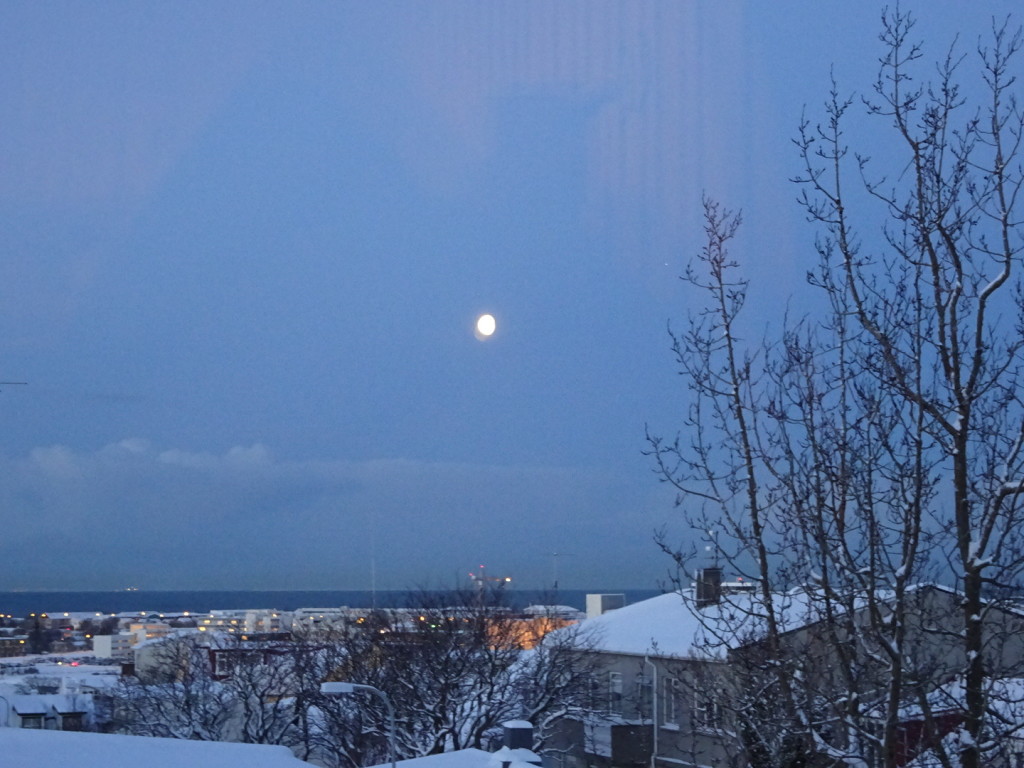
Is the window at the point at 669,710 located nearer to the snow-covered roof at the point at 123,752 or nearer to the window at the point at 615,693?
the window at the point at 615,693

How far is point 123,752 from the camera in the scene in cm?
1190

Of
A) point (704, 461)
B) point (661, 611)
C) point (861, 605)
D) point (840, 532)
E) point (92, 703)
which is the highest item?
point (704, 461)

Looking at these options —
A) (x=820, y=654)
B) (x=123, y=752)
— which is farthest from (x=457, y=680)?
(x=820, y=654)

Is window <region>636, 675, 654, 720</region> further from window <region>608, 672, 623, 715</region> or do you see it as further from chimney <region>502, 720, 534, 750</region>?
chimney <region>502, 720, 534, 750</region>

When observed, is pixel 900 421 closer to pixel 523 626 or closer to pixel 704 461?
pixel 704 461

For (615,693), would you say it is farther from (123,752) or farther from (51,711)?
(51,711)

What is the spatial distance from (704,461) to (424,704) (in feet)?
76.8

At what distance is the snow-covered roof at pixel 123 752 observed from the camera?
11.0 m

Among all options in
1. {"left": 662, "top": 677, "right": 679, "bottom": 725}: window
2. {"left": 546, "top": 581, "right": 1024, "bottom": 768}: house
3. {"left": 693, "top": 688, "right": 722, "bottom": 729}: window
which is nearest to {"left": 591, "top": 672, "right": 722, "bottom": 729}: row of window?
{"left": 662, "top": 677, "right": 679, "bottom": 725}: window

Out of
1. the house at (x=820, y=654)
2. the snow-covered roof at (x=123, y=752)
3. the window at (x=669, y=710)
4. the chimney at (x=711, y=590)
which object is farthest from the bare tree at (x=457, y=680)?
the house at (x=820, y=654)

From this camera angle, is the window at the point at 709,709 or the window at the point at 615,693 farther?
the window at the point at 615,693

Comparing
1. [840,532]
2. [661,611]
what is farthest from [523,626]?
Result: [840,532]

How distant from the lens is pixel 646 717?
25.5 metres

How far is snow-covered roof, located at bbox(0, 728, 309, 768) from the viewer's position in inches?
432
